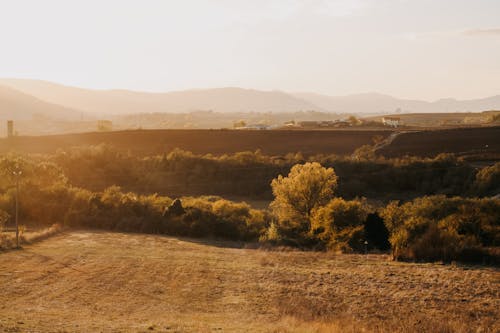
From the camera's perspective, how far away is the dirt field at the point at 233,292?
16.5 m

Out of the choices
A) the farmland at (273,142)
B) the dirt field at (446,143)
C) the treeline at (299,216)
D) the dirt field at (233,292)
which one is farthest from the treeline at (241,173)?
the dirt field at (233,292)

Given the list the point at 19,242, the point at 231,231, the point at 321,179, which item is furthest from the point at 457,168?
the point at 19,242

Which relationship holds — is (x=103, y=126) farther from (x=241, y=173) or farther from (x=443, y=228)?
(x=443, y=228)

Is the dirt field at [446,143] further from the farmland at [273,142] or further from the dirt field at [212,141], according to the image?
the dirt field at [212,141]

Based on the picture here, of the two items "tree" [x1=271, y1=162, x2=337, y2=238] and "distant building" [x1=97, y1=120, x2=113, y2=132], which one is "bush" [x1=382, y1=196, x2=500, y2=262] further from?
"distant building" [x1=97, y1=120, x2=113, y2=132]

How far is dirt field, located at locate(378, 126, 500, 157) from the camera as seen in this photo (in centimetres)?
7594

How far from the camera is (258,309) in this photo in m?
19.0

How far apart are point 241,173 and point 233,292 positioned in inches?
1803

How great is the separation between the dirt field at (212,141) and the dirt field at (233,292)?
53.0m

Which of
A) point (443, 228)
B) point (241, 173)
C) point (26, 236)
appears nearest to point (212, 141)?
point (241, 173)

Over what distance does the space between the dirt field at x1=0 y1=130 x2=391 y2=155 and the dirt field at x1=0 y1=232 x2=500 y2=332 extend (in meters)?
53.0

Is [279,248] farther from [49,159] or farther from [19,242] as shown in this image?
[49,159]

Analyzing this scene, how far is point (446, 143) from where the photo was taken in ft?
262

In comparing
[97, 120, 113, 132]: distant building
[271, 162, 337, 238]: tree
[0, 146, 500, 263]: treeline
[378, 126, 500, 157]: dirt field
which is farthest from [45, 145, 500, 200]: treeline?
[97, 120, 113, 132]: distant building
